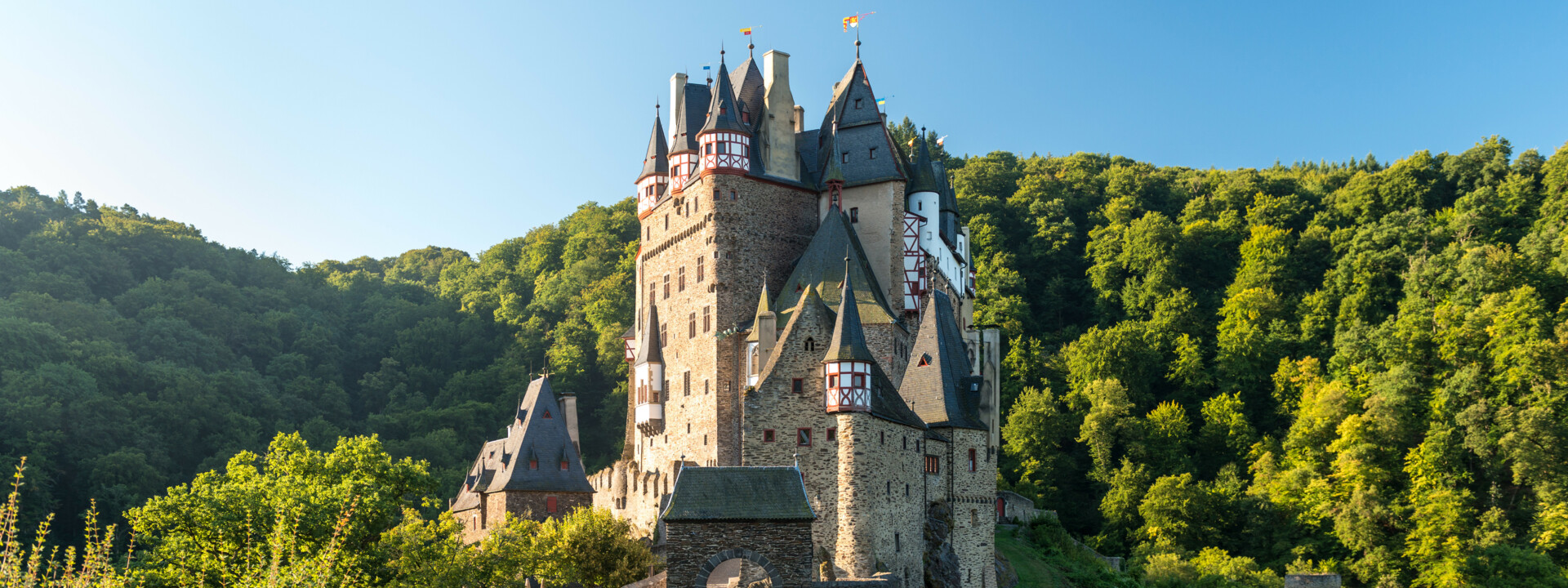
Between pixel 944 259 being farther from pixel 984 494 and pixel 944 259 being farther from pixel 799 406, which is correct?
pixel 799 406

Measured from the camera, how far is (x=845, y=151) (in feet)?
169

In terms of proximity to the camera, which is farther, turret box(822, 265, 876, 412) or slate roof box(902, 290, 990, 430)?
slate roof box(902, 290, 990, 430)

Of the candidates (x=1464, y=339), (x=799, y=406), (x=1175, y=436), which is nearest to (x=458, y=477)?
(x=799, y=406)

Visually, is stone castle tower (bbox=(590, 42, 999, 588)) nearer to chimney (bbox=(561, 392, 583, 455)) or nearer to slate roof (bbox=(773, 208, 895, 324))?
slate roof (bbox=(773, 208, 895, 324))

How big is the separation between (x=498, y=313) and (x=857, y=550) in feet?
172

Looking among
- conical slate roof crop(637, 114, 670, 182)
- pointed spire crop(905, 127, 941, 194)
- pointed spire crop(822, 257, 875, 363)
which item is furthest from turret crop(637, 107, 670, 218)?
pointed spire crop(822, 257, 875, 363)

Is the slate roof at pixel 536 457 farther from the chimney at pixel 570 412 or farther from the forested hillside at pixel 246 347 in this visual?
the forested hillside at pixel 246 347

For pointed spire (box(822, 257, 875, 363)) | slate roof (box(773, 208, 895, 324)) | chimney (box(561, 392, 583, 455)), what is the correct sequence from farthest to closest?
chimney (box(561, 392, 583, 455))
slate roof (box(773, 208, 895, 324))
pointed spire (box(822, 257, 875, 363))

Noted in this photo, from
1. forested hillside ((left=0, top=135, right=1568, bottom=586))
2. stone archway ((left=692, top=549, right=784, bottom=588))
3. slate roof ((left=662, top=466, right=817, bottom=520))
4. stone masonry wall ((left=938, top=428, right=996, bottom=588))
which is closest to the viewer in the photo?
stone archway ((left=692, top=549, right=784, bottom=588))

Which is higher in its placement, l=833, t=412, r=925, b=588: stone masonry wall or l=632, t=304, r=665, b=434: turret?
l=632, t=304, r=665, b=434: turret

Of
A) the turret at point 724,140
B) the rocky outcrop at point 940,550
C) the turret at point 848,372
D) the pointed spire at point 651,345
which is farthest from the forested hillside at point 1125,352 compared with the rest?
the turret at point 724,140

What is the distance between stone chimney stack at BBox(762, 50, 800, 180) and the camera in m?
50.2

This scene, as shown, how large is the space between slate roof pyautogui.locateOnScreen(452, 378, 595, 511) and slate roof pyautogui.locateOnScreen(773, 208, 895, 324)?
11.4m

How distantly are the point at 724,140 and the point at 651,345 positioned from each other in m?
7.91
